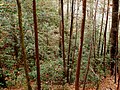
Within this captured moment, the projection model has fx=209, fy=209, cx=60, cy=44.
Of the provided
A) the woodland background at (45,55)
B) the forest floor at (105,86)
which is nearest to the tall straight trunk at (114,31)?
the woodland background at (45,55)

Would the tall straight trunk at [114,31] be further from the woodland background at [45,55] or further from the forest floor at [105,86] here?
the forest floor at [105,86]

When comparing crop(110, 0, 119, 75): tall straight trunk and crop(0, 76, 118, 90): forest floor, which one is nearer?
crop(0, 76, 118, 90): forest floor

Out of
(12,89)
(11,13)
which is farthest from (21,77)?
(11,13)

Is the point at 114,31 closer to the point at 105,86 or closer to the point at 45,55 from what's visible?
the point at 105,86

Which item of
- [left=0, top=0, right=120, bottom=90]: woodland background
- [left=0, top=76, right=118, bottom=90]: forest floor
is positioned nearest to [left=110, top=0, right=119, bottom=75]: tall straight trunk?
[left=0, top=0, right=120, bottom=90]: woodland background

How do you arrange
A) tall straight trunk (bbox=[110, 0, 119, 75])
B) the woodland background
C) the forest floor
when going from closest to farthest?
the forest floor < the woodland background < tall straight trunk (bbox=[110, 0, 119, 75])

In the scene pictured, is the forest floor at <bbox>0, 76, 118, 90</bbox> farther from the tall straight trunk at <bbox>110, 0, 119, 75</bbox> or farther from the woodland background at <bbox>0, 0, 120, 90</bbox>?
the tall straight trunk at <bbox>110, 0, 119, 75</bbox>

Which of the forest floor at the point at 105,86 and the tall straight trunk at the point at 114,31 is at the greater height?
the tall straight trunk at the point at 114,31

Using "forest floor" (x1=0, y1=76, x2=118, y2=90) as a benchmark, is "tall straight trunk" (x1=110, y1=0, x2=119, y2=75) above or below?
above

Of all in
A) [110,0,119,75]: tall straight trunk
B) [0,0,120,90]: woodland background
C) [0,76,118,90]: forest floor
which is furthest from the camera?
[110,0,119,75]: tall straight trunk

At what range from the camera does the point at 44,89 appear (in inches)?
360

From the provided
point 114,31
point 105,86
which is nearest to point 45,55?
point 105,86

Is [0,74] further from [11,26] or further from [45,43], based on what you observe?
[45,43]

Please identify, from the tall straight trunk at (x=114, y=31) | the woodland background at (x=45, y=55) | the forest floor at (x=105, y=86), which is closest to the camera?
the forest floor at (x=105, y=86)
